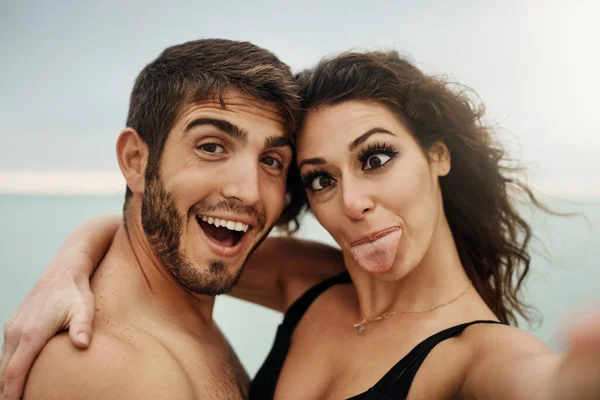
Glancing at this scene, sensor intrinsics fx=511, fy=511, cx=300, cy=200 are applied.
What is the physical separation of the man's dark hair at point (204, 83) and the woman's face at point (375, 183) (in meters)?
0.20

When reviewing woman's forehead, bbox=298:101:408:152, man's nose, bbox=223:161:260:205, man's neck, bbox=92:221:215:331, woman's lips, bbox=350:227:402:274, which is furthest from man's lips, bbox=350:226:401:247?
man's neck, bbox=92:221:215:331

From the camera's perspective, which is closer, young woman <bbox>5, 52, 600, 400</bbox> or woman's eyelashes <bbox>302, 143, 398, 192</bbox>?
young woman <bbox>5, 52, 600, 400</bbox>

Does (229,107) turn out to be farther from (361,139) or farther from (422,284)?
(422,284)

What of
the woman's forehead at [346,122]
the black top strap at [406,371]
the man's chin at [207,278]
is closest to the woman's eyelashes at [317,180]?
the woman's forehead at [346,122]

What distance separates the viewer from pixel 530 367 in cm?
135

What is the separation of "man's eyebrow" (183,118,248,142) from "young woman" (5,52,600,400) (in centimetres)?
27

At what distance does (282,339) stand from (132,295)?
726 mm

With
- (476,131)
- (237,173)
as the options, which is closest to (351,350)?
(237,173)

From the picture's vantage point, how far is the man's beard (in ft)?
6.26

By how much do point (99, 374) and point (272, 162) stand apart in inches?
40.5

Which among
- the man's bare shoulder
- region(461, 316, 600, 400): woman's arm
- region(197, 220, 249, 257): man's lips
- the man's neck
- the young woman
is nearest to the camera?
region(461, 316, 600, 400): woman's arm

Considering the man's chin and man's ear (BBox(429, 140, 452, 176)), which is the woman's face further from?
the man's chin

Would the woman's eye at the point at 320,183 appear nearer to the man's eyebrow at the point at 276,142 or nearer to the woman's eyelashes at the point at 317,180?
the woman's eyelashes at the point at 317,180

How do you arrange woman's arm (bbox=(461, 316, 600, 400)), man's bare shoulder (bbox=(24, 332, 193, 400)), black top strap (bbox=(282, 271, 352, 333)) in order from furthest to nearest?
black top strap (bbox=(282, 271, 352, 333)) < man's bare shoulder (bbox=(24, 332, 193, 400)) < woman's arm (bbox=(461, 316, 600, 400))
